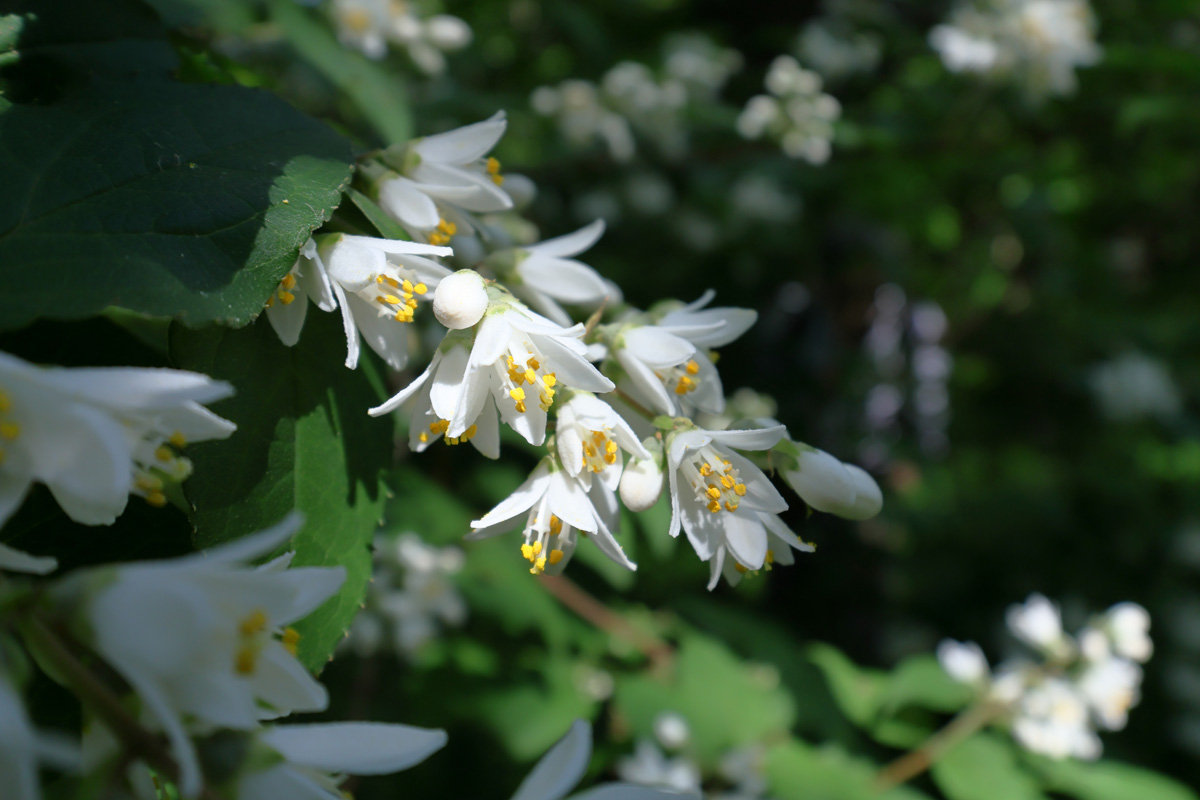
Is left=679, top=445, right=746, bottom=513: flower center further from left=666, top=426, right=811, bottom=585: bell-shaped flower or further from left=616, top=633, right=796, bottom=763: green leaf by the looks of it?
left=616, top=633, right=796, bottom=763: green leaf

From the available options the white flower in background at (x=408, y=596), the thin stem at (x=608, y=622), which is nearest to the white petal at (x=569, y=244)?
the white flower in background at (x=408, y=596)

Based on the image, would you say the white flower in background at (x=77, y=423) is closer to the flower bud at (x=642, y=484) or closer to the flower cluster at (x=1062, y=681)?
the flower bud at (x=642, y=484)

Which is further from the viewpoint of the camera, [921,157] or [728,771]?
[921,157]

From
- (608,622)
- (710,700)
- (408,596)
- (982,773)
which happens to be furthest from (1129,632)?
(408,596)

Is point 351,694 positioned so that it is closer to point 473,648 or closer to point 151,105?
point 473,648

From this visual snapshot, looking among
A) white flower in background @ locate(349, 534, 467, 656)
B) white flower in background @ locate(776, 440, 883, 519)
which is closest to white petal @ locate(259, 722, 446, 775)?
white flower in background @ locate(776, 440, 883, 519)

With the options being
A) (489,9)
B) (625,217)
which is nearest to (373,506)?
(625,217)

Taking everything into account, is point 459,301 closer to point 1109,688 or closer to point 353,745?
point 353,745
